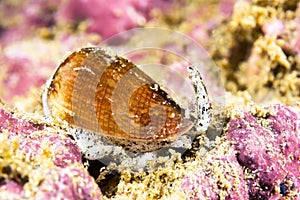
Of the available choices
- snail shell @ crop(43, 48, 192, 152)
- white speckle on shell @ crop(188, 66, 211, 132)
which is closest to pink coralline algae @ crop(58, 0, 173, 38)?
snail shell @ crop(43, 48, 192, 152)

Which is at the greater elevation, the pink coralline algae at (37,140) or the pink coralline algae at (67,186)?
the pink coralline algae at (37,140)

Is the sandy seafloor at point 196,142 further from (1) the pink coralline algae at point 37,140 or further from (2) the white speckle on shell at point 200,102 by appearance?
(2) the white speckle on shell at point 200,102

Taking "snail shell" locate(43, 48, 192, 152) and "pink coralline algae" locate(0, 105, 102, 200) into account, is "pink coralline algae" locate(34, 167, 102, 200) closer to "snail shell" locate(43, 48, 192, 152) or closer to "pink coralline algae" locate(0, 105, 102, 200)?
"pink coralline algae" locate(0, 105, 102, 200)

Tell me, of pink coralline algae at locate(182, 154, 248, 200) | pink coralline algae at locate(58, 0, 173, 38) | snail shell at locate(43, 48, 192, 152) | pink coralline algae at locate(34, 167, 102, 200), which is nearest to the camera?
pink coralline algae at locate(34, 167, 102, 200)

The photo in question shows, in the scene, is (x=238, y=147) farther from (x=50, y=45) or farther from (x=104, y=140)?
(x=50, y=45)

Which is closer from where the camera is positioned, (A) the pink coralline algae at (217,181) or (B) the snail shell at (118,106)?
(A) the pink coralline algae at (217,181)

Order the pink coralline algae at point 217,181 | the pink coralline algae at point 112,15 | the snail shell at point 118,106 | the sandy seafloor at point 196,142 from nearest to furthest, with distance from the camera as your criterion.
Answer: the sandy seafloor at point 196,142
the pink coralline algae at point 217,181
the snail shell at point 118,106
the pink coralline algae at point 112,15

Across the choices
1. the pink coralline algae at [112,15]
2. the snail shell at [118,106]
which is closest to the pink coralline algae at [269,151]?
the snail shell at [118,106]

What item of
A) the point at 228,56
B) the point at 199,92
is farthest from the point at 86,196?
the point at 228,56

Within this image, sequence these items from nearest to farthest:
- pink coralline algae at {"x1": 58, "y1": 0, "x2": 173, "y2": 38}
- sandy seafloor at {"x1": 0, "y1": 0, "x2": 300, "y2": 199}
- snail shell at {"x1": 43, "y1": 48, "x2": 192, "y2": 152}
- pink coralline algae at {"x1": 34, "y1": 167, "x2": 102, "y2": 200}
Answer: pink coralline algae at {"x1": 34, "y1": 167, "x2": 102, "y2": 200} → sandy seafloor at {"x1": 0, "y1": 0, "x2": 300, "y2": 199} → snail shell at {"x1": 43, "y1": 48, "x2": 192, "y2": 152} → pink coralline algae at {"x1": 58, "y1": 0, "x2": 173, "y2": 38}
